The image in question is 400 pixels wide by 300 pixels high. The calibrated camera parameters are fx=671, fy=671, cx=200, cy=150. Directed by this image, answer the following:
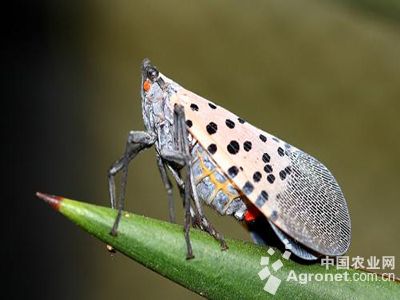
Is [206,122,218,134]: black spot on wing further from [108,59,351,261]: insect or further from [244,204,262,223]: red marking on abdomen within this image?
[244,204,262,223]: red marking on abdomen

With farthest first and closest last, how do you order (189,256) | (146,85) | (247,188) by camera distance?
(146,85) → (247,188) → (189,256)

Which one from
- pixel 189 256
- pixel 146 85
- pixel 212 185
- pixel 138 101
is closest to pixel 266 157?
pixel 212 185

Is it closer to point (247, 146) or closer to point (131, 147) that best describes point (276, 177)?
point (247, 146)

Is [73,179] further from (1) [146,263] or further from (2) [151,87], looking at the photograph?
(1) [146,263]

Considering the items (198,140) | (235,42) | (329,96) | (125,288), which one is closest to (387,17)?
(198,140)

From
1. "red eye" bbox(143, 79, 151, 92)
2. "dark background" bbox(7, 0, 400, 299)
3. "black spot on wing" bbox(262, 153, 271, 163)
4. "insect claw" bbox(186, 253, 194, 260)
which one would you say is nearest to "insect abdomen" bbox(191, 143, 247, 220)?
"black spot on wing" bbox(262, 153, 271, 163)

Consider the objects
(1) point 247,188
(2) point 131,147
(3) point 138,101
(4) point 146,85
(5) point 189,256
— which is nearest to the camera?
(5) point 189,256
